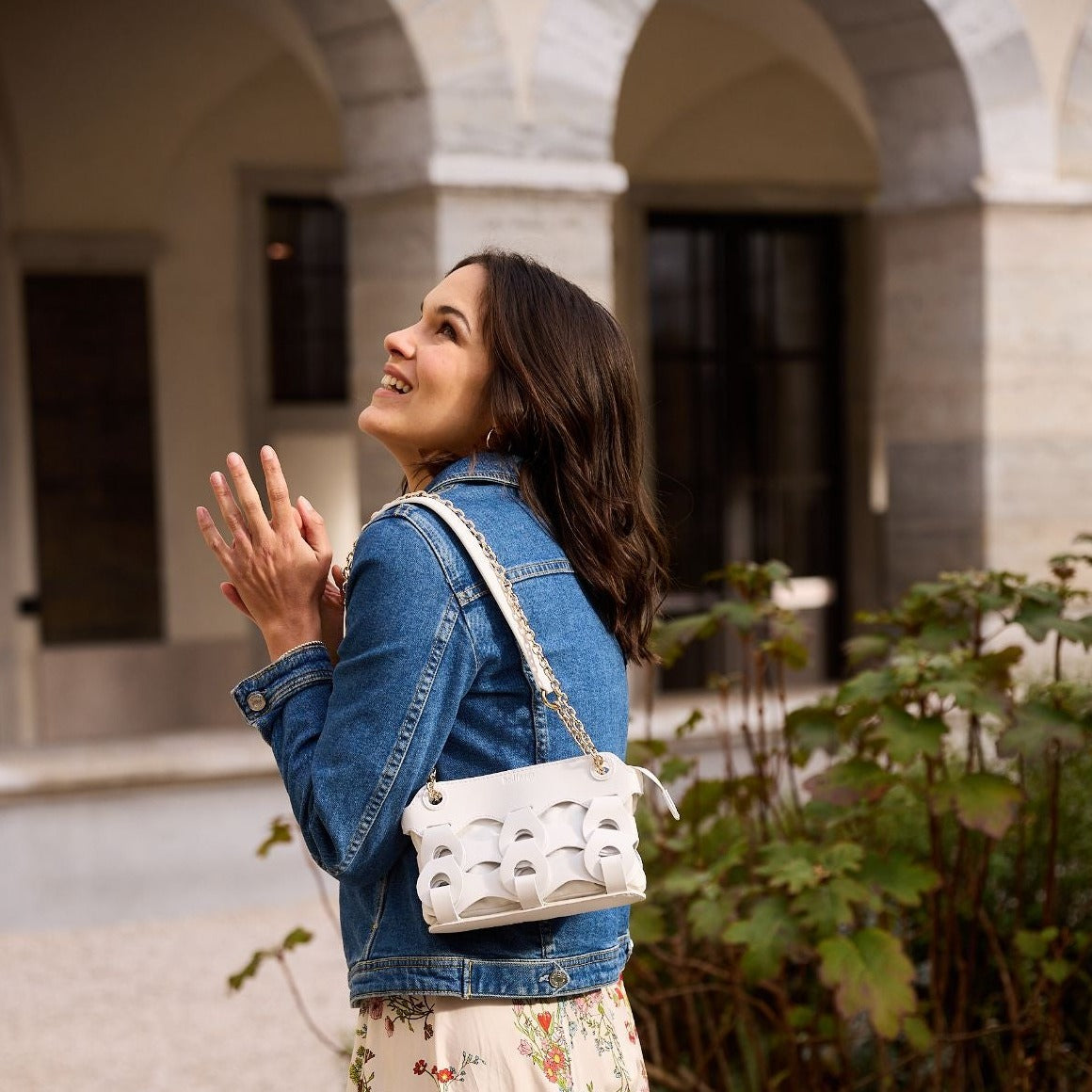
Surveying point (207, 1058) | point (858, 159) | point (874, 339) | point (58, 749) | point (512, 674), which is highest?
point (858, 159)

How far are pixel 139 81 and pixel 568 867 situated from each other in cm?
753

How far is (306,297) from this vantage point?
30.6 ft

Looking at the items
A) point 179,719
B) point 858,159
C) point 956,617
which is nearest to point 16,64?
point 179,719

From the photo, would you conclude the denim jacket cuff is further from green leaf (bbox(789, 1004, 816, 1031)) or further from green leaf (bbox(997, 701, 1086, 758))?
green leaf (bbox(789, 1004, 816, 1031))

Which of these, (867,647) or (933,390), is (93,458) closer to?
(933,390)

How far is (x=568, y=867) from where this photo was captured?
1.68 m

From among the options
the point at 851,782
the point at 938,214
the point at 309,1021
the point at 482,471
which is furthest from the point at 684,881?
the point at 938,214

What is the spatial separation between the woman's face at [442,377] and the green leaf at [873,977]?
4.21 feet

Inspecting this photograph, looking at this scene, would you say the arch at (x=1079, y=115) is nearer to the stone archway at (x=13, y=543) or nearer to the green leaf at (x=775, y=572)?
the green leaf at (x=775, y=572)

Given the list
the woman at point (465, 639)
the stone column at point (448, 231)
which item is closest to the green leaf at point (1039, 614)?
the woman at point (465, 639)

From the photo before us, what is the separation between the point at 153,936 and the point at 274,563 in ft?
14.9

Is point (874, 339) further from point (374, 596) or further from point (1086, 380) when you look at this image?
point (374, 596)

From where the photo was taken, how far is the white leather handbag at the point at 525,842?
1.67 m

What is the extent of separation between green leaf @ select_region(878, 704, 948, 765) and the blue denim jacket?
3.66ft
